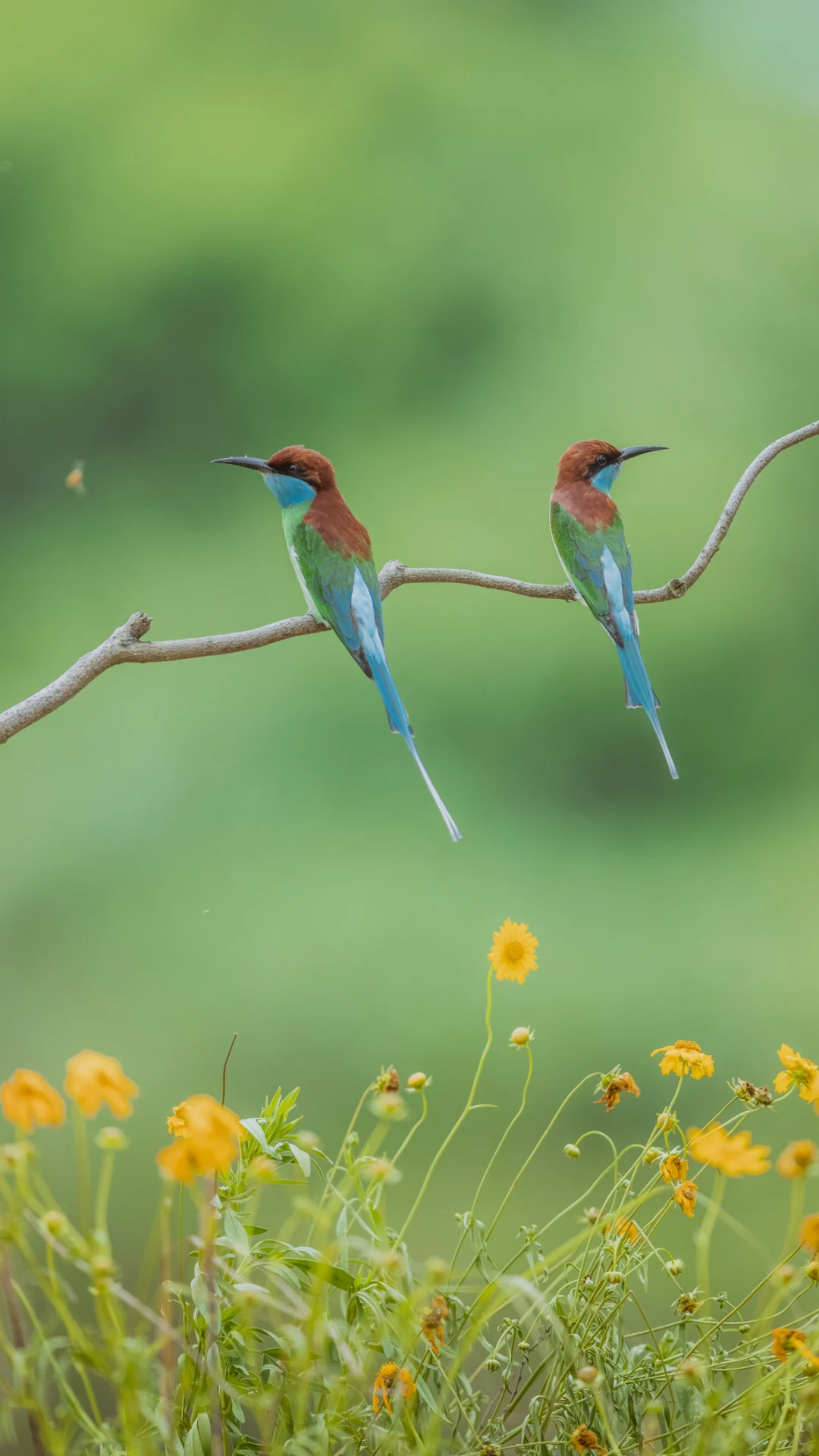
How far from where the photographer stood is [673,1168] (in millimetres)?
998

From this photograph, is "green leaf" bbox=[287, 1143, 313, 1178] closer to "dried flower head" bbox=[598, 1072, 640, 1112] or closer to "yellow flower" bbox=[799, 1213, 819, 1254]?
"dried flower head" bbox=[598, 1072, 640, 1112]

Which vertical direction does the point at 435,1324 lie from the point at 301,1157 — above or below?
below

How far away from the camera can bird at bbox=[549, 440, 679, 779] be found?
147 centimetres

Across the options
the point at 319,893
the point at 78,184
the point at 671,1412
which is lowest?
the point at 671,1412

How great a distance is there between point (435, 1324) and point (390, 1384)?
72 mm

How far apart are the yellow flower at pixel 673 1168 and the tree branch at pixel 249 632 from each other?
2.37 feet

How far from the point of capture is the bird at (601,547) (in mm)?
1471

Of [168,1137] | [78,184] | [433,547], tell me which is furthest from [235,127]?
[168,1137]

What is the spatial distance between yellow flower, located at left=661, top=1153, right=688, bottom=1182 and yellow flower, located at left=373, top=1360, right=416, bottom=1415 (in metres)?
0.29

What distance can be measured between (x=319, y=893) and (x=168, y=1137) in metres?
0.38

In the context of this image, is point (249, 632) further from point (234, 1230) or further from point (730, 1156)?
point (730, 1156)

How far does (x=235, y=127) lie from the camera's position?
1.72 m

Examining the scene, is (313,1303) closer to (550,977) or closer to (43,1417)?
(43,1417)

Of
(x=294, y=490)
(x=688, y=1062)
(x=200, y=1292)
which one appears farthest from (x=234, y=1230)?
(x=294, y=490)
